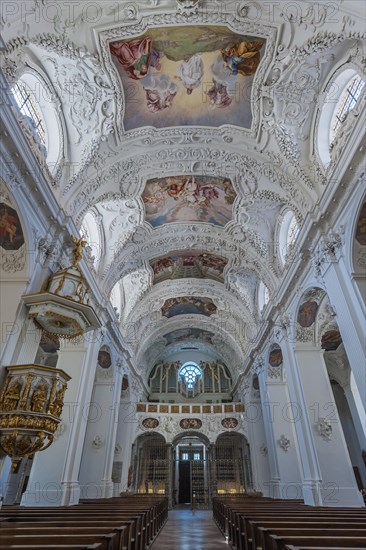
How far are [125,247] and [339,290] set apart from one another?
851 cm

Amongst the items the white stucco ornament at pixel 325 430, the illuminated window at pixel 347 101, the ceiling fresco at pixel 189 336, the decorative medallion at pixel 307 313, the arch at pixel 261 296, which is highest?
the ceiling fresco at pixel 189 336

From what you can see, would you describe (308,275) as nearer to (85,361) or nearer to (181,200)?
(181,200)

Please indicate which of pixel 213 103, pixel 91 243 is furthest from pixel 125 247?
pixel 213 103

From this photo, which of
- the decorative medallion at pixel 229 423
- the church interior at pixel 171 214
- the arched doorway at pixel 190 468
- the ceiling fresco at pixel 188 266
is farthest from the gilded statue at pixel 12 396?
the arched doorway at pixel 190 468

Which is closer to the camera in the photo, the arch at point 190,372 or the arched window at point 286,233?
the arched window at point 286,233

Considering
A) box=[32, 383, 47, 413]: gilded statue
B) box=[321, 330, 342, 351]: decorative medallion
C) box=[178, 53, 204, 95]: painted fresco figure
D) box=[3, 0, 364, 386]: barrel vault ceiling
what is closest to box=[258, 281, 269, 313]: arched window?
box=[3, 0, 364, 386]: barrel vault ceiling

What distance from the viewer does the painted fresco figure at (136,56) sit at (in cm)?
845

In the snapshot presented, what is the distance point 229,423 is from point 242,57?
20.2 m

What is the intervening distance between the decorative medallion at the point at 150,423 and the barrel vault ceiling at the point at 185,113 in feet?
37.4

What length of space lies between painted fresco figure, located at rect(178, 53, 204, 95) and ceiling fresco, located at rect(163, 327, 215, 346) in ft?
57.6

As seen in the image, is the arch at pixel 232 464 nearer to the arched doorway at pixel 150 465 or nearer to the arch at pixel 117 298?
the arched doorway at pixel 150 465

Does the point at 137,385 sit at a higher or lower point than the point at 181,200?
lower

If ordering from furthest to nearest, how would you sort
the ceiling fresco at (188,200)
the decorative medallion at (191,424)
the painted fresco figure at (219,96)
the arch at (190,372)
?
1. the arch at (190,372)
2. the decorative medallion at (191,424)
3. the ceiling fresco at (188,200)
4. the painted fresco figure at (219,96)

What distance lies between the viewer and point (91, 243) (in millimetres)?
12945
